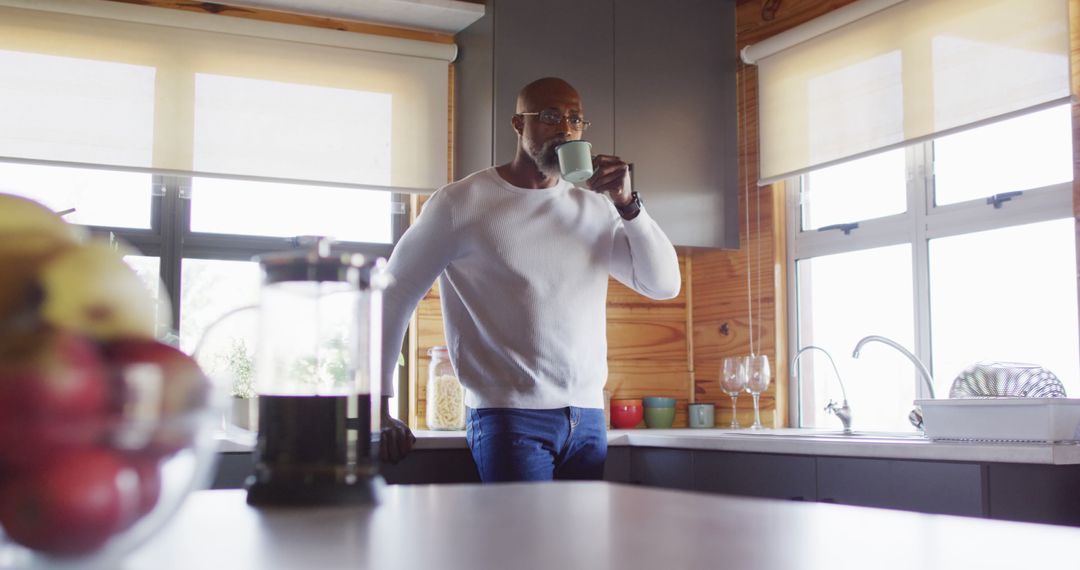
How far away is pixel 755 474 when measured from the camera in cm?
272

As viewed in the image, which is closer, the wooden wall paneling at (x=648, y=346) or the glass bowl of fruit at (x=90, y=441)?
the glass bowl of fruit at (x=90, y=441)

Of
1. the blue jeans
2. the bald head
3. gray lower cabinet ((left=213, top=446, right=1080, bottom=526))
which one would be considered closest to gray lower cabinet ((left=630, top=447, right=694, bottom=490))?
gray lower cabinet ((left=213, top=446, right=1080, bottom=526))

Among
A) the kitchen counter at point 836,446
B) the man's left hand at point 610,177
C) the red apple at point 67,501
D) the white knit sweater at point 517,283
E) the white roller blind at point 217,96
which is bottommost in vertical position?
the kitchen counter at point 836,446

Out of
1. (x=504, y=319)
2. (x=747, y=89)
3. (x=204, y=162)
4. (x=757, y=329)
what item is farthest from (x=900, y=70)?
(x=204, y=162)

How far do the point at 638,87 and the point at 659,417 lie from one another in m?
1.14

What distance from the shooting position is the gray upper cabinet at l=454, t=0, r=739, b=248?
3.44m

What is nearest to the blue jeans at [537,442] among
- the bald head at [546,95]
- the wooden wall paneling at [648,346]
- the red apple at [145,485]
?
the bald head at [546,95]

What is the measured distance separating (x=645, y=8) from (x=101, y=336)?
3394 mm

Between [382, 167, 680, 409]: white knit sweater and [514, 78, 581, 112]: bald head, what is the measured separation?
183 millimetres

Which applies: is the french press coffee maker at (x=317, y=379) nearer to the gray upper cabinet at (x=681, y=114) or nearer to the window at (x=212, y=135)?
the window at (x=212, y=135)

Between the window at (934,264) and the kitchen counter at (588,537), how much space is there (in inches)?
91.5

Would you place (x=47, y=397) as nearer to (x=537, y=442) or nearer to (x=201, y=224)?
(x=537, y=442)

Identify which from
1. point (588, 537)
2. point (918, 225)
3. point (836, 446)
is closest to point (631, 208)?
point (836, 446)

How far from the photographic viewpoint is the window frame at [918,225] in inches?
116
